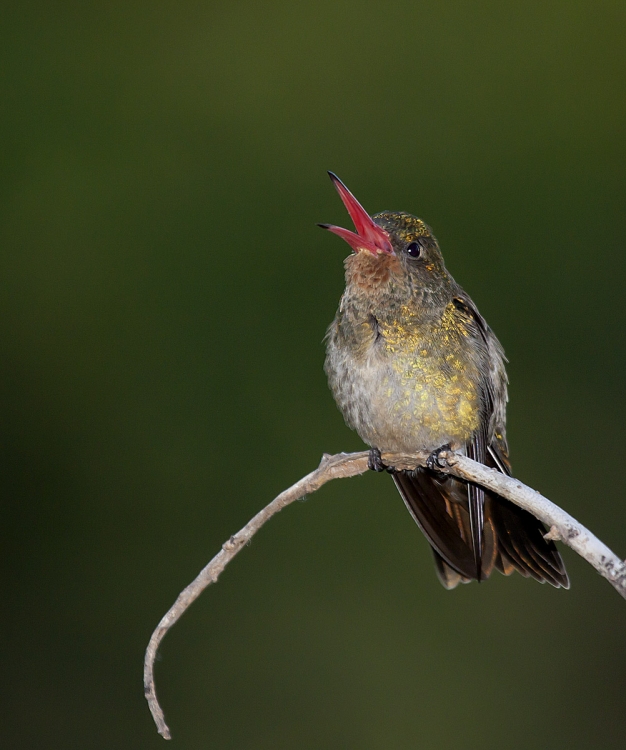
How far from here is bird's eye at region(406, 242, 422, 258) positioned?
9.23 feet

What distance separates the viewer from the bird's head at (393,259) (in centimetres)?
269

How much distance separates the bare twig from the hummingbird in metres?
0.25

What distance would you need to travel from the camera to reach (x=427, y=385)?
264cm

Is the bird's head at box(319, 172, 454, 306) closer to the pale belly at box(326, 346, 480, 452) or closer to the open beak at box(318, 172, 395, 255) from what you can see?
the open beak at box(318, 172, 395, 255)

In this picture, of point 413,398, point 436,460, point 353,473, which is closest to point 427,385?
point 413,398

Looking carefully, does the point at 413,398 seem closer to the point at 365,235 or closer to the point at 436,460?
the point at 436,460

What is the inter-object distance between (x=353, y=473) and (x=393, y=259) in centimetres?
72

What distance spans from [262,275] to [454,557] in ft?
8.01

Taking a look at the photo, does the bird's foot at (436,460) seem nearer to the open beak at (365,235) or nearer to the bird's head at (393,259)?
the bird's head at (393,259)

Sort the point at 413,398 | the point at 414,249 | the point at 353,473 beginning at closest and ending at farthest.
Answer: the point at 353,473 < the point at 413,398 < the point at 414,249

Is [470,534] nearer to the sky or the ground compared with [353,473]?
nearer to the ground

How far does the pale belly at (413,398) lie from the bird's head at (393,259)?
23 cm

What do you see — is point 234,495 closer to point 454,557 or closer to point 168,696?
point 168,696

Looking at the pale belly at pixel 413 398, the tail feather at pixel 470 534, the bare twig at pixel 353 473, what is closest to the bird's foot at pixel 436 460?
the bare twig at pixel 353 473
